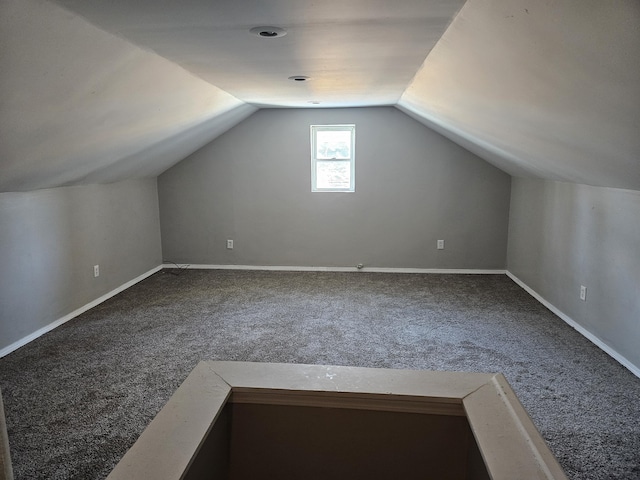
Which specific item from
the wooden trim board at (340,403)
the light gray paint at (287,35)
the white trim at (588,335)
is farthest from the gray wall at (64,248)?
the white trim at (588,335)

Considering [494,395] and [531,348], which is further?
[531,348]

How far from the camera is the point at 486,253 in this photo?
5258mm

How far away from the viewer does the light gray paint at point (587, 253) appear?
2.94 metres

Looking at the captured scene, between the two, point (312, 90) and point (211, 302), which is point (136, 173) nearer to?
point (211, 302)

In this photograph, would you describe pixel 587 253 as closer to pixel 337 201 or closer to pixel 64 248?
pixel 337 201

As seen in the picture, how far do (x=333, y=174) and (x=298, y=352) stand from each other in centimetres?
269

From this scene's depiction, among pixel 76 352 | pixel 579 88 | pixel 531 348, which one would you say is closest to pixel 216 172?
pixel 76 352

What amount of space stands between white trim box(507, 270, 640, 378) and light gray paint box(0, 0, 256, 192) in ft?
10.8

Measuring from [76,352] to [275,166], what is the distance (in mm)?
2929

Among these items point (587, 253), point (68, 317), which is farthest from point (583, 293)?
point (68, 317)

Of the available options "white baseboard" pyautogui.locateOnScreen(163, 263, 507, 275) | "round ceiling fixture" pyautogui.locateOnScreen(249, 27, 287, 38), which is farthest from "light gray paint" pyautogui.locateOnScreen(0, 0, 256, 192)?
"white baseboard" pyautogui.locateOnScreen(163, 263, 507, 275)

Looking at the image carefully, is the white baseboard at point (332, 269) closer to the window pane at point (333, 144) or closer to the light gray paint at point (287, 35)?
the window pane at point (333, 144)

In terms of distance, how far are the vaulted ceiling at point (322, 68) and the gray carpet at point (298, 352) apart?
1211mm

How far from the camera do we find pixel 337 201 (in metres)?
5.34
